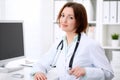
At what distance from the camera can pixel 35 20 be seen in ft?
10.6

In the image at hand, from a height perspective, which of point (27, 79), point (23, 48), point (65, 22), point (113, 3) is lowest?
point (27, 79)

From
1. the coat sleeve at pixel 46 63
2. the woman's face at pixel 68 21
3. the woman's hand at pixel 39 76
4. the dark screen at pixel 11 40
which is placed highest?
the woman's face at pixel 68 21

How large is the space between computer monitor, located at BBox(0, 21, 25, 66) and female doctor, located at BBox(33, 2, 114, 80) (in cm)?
44

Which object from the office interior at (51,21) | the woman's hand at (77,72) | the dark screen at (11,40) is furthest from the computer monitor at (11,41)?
the woman's hand at (77,72)

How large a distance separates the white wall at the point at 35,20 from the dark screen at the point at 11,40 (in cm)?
72

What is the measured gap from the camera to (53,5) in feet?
10.1

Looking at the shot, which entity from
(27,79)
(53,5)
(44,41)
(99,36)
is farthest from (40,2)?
(27,79)

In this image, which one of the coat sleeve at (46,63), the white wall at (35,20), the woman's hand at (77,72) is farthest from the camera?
the white wall at (35,20)

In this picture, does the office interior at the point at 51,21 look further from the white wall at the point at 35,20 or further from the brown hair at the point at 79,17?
the brown hair at the point at 79,17

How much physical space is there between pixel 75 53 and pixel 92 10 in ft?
4.51

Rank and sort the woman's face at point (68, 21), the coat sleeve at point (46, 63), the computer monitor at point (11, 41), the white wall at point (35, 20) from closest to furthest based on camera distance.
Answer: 1. the woman's face at point (68, 21)
2. the coat sleeve at point (46, 63)
3. the computer monitor at point (11, 41)
4. the white wall at point (35, 20)

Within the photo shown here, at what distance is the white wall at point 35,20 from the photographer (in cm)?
318

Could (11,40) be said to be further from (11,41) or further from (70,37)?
(70,37)

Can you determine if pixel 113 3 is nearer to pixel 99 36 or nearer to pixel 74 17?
pixel 99 36
